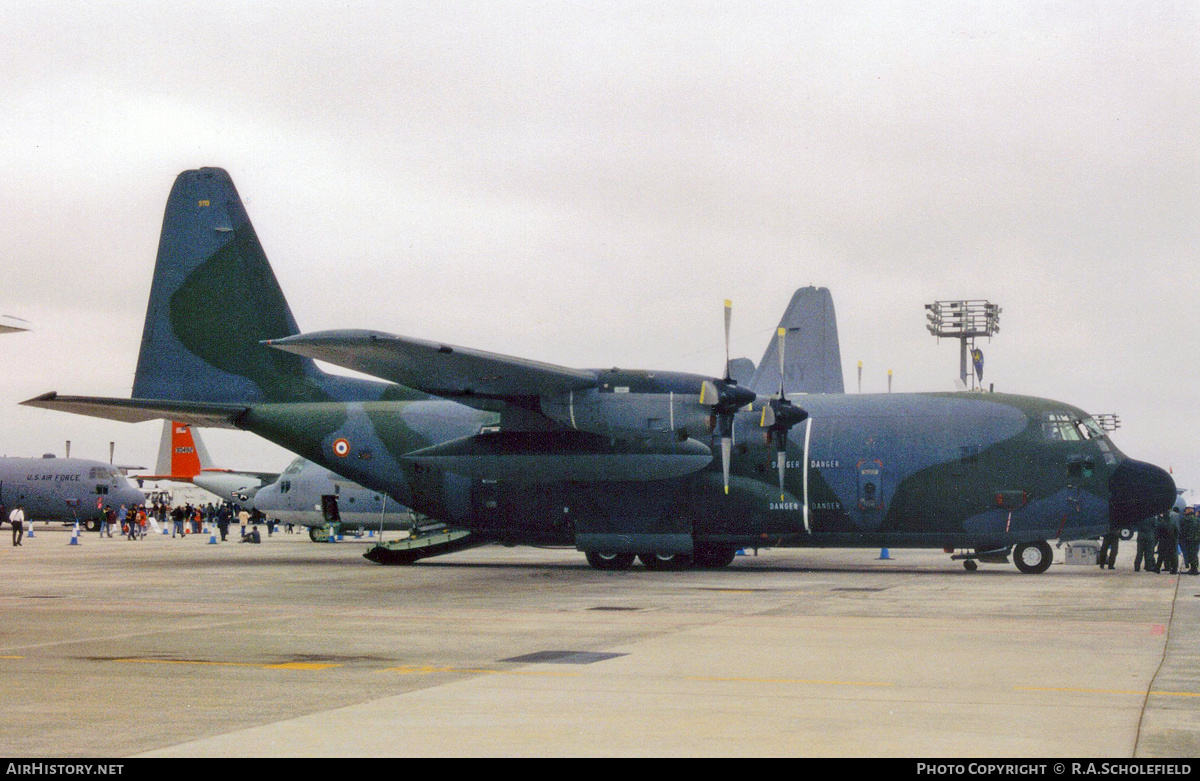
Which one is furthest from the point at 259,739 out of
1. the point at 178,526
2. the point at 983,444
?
the point at 178,526

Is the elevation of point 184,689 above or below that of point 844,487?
below

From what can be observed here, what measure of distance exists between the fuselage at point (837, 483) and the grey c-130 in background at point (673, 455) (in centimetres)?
5

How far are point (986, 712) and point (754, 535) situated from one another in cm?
1939

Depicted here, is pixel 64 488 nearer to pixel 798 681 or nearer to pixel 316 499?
pixel 316 499

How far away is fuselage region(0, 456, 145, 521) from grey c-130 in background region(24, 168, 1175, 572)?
36295 mm

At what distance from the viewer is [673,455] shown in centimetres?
2812

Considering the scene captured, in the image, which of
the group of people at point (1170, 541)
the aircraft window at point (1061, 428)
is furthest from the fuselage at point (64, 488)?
the group of people at point (1170, 541)

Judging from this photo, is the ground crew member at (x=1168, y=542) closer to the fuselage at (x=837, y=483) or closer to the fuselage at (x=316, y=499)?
the fuselage at (x=837, y=483)

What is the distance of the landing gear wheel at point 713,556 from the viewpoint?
99.3ft

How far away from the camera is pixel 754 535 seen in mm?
28391

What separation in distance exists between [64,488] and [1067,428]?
2173 inches

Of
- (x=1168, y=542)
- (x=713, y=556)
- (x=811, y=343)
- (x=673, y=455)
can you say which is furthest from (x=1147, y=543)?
(x=811, y=343)

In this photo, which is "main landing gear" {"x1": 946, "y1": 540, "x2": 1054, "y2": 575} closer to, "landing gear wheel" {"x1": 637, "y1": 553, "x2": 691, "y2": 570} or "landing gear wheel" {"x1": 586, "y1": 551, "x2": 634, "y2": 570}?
"landing gear wheel" {"x1": 637, "y1": 553, "x2": 691, "y2": 570}

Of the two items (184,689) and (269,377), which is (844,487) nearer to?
(269,377)
